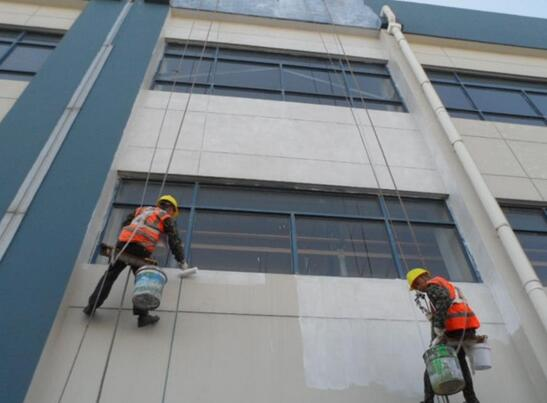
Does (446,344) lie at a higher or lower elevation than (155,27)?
lower

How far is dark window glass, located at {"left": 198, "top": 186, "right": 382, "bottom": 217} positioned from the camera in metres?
7.28

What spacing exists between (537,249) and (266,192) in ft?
14.8

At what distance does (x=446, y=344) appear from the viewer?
186 inches

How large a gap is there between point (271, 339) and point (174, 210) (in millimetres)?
1996

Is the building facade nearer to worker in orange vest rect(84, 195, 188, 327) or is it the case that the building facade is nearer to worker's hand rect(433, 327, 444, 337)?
worker in orange vest rect(84, 195, 188, 327)

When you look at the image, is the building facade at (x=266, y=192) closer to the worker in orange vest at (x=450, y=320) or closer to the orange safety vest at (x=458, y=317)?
the worker in orange vest at (x=450, y=320)

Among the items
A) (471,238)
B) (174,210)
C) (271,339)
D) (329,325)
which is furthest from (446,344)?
(174,210)

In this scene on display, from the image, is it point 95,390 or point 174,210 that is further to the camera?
point 174,210

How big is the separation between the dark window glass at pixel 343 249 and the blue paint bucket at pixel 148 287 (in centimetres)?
213

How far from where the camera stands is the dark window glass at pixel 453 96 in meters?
10.4

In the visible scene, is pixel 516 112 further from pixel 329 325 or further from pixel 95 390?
pixel 95 390

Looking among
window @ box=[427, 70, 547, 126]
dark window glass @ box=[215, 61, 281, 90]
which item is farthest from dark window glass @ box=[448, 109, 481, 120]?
dark window glass @ box=[215, 61, 281, 90]

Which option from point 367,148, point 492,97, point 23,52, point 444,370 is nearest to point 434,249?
point 367,148

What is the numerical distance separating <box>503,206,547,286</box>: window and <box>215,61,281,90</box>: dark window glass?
5.15 metres
